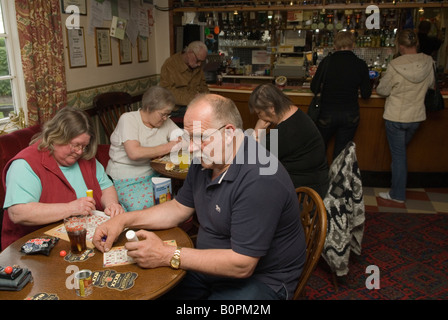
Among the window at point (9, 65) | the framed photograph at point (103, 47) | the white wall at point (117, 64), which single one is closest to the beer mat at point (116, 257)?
the window at point (9, 65)

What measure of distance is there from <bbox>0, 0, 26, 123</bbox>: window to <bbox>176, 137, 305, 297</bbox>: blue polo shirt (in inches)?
81.8

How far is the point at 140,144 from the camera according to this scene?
2719 mm

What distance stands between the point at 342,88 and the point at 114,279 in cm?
317

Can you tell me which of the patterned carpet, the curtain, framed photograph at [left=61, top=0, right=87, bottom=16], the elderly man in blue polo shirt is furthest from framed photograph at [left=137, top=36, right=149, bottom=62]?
the elderly man in blue polo shirt

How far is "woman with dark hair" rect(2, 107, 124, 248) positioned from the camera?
175cm

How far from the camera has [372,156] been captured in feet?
14.3

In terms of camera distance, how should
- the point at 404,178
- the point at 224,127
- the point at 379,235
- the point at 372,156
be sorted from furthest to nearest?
the point at 372,156 < the point at 404,178 < the point at 379,235 < the point at 224,127

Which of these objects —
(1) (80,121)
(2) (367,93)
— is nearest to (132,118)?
(1) (80,121)

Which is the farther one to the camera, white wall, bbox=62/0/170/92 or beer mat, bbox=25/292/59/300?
white wall, bbox=62/0/170/92

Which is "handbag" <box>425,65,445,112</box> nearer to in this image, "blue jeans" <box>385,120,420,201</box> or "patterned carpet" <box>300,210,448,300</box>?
"blue jeans" <box>385,120,420,201</box>

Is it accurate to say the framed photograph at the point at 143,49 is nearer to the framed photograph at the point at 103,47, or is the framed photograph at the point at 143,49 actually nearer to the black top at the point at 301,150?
the framed photograph at the point at 103,47

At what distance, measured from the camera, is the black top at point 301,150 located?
96.0 inches
